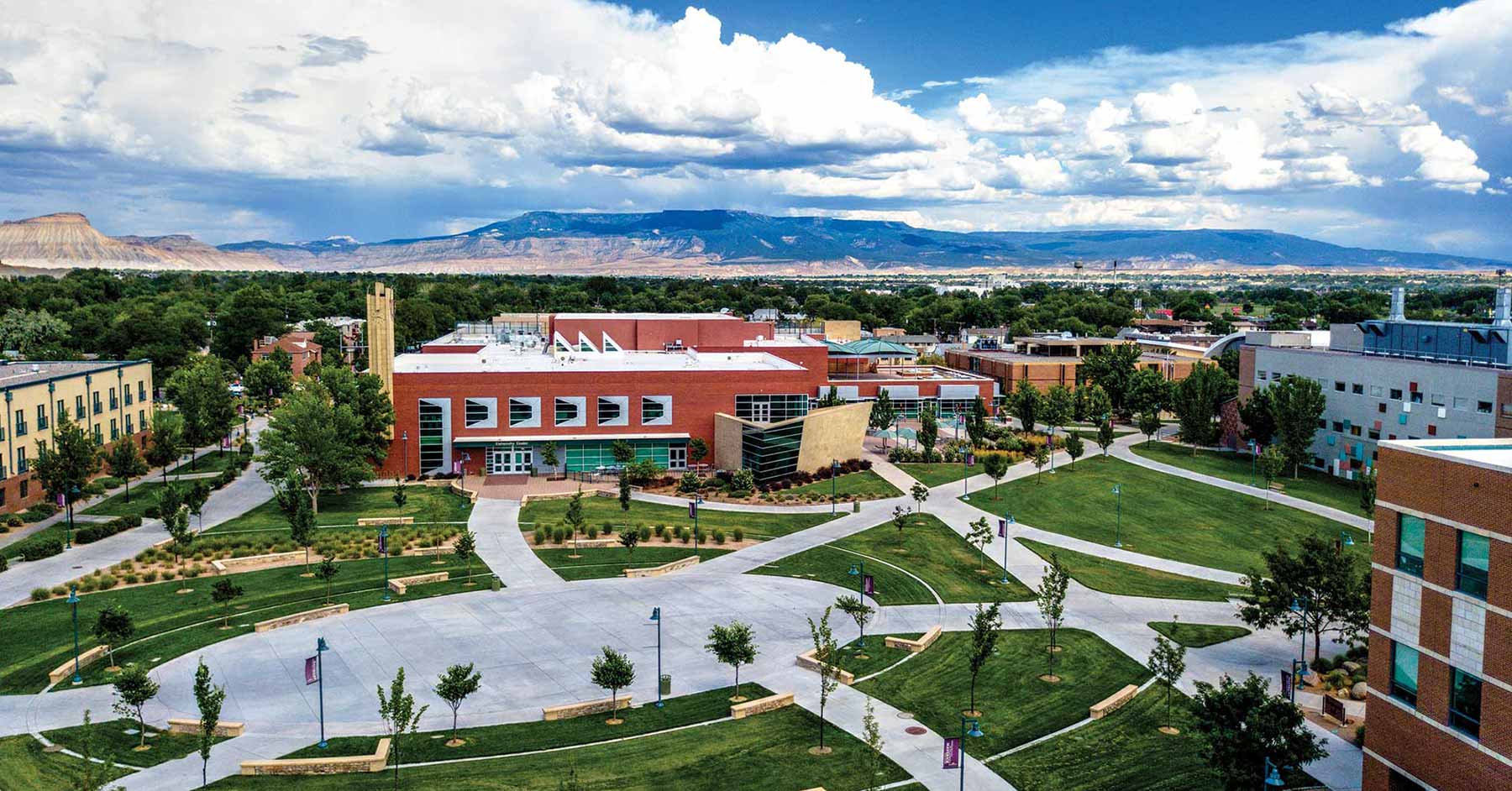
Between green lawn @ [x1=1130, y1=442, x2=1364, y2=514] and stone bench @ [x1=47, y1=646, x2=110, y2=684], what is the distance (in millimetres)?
67520

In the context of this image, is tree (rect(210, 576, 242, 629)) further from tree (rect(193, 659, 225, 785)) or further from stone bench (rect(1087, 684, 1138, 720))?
stone bench (rect(1087, 684, 1138, 720))

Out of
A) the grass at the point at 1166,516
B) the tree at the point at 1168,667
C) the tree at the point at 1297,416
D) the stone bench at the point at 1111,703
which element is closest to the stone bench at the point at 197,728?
the stone bench at the point at 1111,703

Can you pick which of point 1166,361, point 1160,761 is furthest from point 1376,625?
point 1166,361

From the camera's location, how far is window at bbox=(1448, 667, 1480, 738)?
79.6ft

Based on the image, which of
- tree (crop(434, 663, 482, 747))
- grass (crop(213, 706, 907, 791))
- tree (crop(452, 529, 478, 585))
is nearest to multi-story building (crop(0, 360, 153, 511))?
tree (crop(452, 529, 478, 585))

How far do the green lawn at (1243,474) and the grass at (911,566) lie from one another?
2807 centimetres

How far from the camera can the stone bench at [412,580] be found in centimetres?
4691

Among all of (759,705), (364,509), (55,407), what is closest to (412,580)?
(364,509)

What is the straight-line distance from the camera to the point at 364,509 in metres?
63.8

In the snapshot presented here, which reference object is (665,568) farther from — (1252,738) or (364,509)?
(1252,738)

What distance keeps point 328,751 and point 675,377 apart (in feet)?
161

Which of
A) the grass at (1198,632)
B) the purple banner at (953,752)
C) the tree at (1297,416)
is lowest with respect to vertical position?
the grass at (1198,632)

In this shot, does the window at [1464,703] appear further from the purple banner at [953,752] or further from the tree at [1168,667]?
the purple banner at [953,752]

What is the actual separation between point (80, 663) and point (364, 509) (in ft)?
87.0
